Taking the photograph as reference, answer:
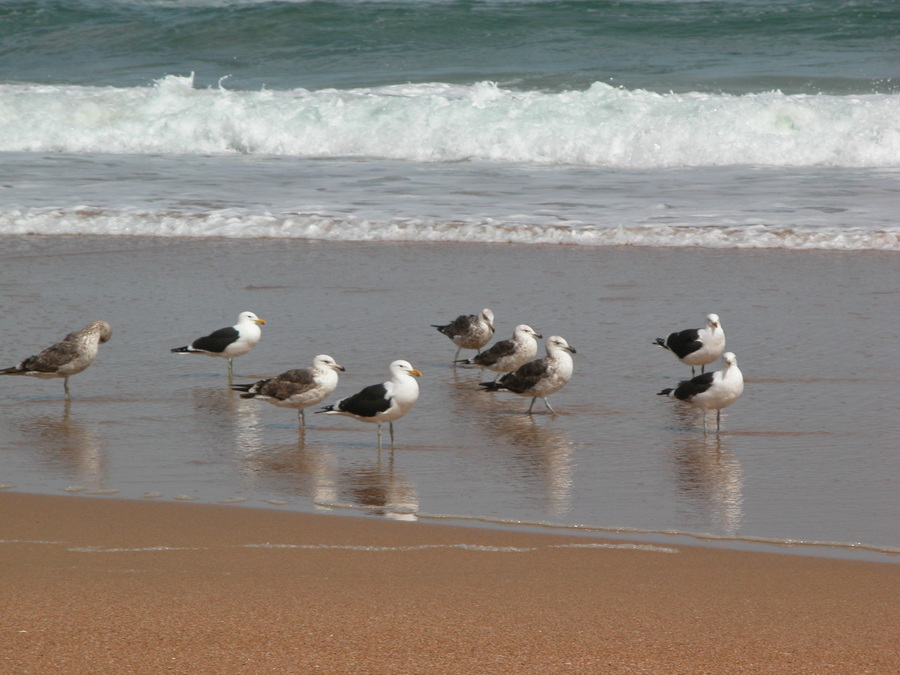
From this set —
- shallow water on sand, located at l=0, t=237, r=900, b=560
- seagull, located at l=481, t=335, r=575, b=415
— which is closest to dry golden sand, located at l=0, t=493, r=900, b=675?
shallow water on sand, located at l=0, t=237, r=900, b=560

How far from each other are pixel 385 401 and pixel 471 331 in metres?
1.89

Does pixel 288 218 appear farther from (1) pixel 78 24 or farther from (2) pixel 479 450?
(1) pixel 78 24

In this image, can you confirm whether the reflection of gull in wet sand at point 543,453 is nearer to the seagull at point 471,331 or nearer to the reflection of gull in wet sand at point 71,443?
the seagull at point 471,331

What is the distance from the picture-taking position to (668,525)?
4.80 metres

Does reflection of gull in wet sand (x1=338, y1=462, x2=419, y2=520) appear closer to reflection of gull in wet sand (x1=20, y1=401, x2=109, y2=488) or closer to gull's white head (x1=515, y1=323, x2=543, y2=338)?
reflection of gull in wet sand (x1=20, y1=401, x2=109, y2=488)

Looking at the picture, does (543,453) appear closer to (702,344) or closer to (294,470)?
(294,470)

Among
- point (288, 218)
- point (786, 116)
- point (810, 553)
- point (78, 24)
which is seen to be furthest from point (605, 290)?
point (78, 24)

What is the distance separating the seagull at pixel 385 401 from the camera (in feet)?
20.0

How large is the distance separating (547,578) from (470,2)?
85.2 ft

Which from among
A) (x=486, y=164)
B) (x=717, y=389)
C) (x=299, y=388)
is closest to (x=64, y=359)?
(x=299, y=388)

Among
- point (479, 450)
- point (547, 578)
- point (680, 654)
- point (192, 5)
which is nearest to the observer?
point (680, 654)

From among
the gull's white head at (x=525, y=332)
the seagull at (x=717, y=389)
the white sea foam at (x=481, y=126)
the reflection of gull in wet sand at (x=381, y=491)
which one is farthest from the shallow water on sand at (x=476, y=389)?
the white sea foam at (x=481, y=126)

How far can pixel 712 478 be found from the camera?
18.0 ft

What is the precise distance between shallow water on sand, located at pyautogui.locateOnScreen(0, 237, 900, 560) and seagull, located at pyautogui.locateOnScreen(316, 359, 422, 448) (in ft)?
0.55
